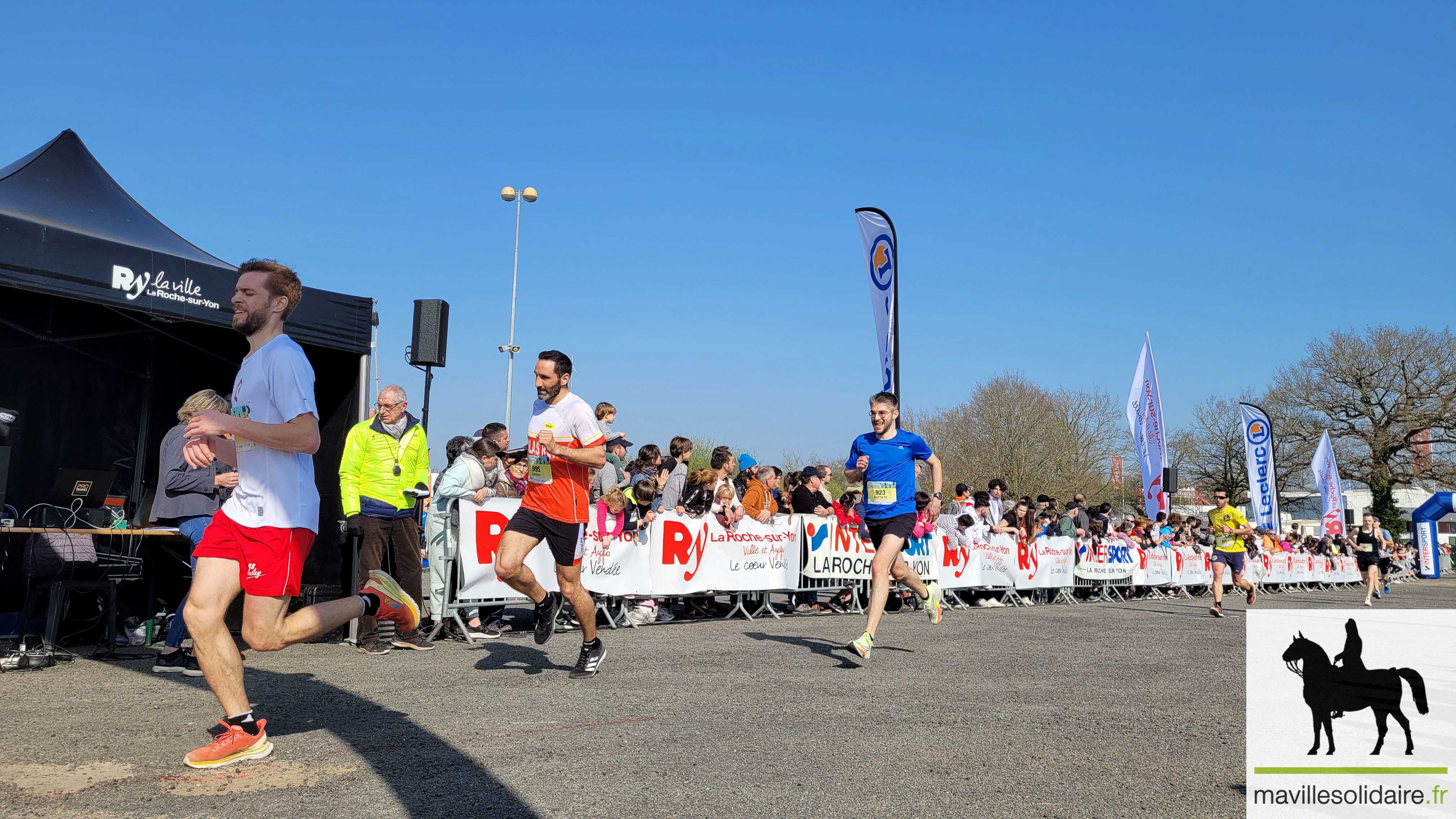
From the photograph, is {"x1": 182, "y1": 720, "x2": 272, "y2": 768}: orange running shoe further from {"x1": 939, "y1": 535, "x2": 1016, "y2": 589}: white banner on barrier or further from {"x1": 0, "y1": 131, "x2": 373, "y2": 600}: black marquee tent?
{"x1": 939, "y1": 535, "x2": 1016, "y2": 589}: white banner on barrier

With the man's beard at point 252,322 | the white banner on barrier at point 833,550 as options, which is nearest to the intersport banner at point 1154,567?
the white banner on barrier at point 833,550

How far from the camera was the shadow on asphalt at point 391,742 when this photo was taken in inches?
132

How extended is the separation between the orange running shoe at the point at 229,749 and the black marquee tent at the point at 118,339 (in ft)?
15.9

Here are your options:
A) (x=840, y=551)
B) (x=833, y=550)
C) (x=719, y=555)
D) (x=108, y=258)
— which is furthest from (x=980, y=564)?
(x=108, y=258)

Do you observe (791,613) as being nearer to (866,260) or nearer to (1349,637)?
(866,260)

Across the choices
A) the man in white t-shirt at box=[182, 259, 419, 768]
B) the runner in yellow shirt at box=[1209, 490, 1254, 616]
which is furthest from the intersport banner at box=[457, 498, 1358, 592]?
the man in white t-shirt at box=[182, 259, 419, 768]

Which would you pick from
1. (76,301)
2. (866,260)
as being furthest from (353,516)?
(866,260)

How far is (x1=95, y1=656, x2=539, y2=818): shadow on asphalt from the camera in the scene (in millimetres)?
3354

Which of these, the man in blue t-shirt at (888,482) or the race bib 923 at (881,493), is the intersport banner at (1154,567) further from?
the race bib 923 at (881,493)

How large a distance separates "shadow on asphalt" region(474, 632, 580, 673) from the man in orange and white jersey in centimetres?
44

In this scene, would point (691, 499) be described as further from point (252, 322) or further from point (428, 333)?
point (252, 322)

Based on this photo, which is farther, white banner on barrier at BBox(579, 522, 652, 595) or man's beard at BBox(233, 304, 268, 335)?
white banner on barrier at BBox(579, 522, 652, 595)

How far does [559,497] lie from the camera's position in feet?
21.0

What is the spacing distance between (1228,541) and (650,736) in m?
12.8
